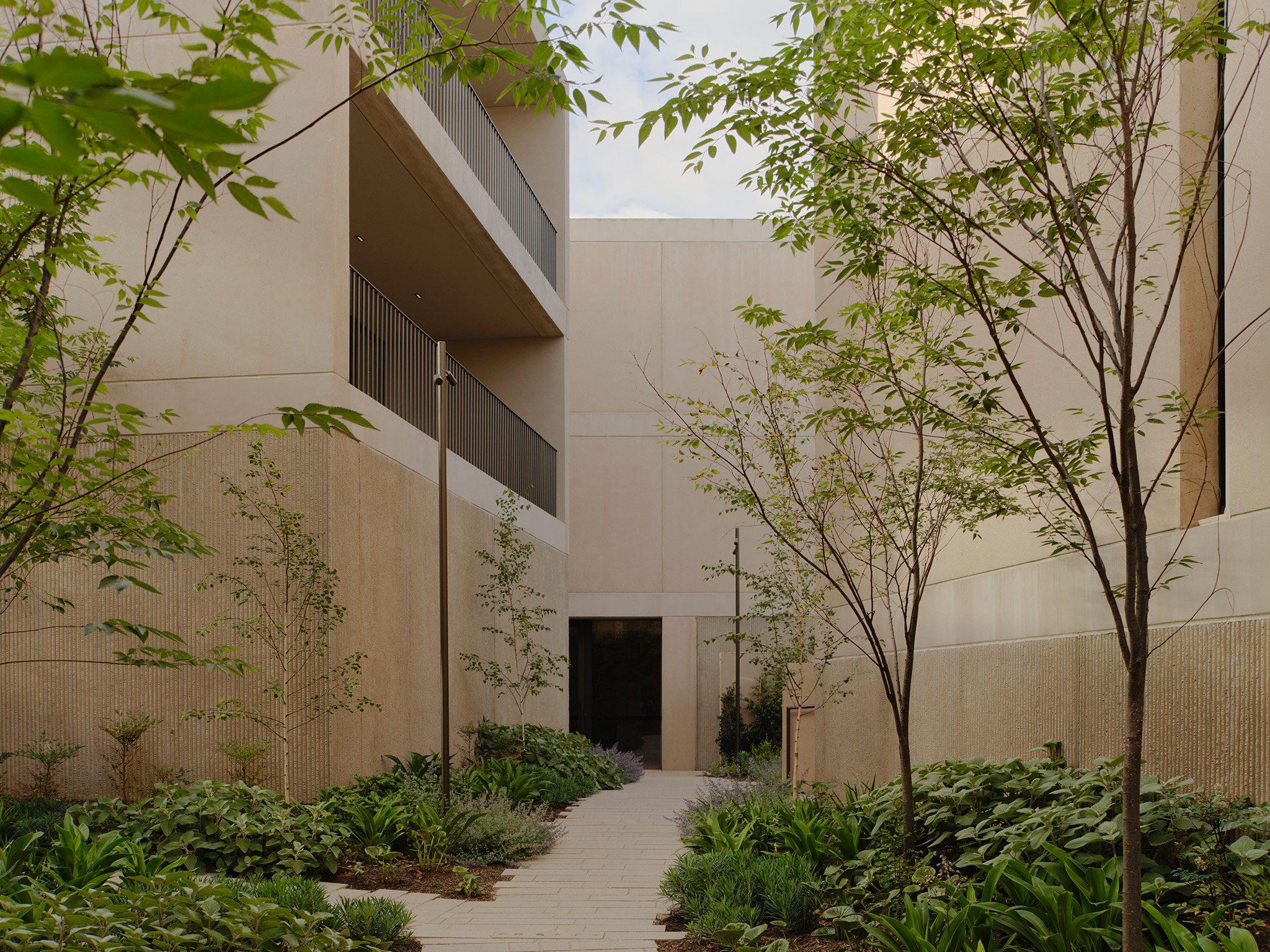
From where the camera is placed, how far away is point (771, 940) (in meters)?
5.19

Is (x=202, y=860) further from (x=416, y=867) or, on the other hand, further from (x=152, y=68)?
(x=152, y=68)

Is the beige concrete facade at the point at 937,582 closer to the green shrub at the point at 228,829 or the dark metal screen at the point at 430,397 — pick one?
the dark metal screen at the point at 430,397

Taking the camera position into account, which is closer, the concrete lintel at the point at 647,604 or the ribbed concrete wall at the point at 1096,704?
the ribbed concrete wall at the point at 1096,704

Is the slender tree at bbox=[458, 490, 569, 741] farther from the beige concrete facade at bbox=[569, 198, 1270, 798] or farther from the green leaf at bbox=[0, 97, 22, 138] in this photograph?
the green leaf at bbox=[0, 97, 22, 138]

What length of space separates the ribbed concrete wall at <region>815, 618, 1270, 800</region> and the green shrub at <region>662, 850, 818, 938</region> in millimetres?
1886

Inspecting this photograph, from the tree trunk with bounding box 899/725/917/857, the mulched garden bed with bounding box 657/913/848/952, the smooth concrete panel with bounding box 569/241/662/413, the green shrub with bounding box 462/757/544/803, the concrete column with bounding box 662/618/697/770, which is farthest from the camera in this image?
the smooth concrete panel with bounding box 569/241/662/413

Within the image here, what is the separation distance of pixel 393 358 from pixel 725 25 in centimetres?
749

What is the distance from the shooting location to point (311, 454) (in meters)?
8.52

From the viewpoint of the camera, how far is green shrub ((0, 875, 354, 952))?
353cm

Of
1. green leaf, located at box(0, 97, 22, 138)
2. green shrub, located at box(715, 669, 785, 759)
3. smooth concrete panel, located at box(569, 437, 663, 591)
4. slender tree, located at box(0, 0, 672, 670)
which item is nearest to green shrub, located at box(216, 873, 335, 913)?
slender tree, located at box(0, 0, 672, 670)

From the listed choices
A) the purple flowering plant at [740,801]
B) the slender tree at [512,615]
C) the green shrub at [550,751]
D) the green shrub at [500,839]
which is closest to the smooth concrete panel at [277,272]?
the green shrub at [500,839]

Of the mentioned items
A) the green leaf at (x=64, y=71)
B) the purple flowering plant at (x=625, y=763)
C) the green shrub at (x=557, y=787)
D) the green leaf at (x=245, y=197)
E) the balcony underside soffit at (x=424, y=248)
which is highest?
the balcony underside soffit at (x=424, y=248)

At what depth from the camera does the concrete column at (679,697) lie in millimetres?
19438

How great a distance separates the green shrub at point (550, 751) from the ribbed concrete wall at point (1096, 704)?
182 inches
